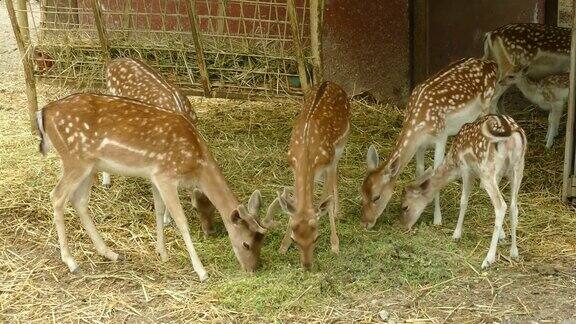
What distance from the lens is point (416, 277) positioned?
5508 millimetres

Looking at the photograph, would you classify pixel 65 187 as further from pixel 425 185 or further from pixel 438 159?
pixel 438 159

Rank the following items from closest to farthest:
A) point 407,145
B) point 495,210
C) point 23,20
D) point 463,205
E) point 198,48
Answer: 1. point 495,210
2. point 463,205
3. point 407,145
4. point 198,48
5. point 23,20

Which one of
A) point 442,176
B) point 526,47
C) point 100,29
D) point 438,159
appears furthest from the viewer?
point 526,47

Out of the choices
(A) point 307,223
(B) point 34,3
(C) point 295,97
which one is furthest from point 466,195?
(B) point 34,3

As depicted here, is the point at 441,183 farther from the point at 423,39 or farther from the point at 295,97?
the point at 423,39

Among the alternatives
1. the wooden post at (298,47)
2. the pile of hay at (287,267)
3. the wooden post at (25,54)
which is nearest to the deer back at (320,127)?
the wooden post at (298,47)

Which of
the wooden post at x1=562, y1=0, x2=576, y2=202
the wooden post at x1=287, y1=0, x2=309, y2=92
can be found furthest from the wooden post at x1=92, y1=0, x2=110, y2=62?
the wooden post at x1=562, y1=0, x2=576, y2=202

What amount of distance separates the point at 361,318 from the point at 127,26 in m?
3.92

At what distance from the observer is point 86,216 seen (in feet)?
19.3

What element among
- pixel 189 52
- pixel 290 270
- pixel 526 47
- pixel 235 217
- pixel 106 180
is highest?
pixel 189 52

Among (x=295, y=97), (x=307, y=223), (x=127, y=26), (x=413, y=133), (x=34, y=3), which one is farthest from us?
(x=34, y=3)

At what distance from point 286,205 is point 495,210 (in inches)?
57.3

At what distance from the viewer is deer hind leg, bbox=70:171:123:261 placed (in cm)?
586

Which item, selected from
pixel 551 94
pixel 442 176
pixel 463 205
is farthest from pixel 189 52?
pixel 551 94
